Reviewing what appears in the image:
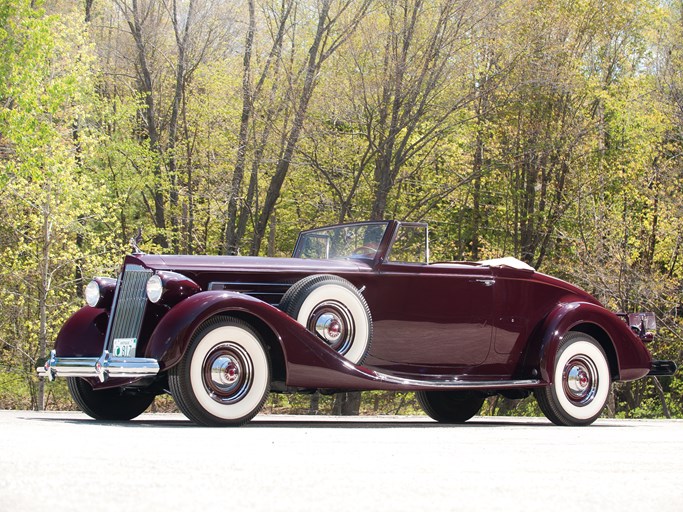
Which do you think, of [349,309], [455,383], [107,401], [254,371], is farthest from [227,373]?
[455,383]

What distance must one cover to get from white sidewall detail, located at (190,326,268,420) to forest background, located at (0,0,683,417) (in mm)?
16947

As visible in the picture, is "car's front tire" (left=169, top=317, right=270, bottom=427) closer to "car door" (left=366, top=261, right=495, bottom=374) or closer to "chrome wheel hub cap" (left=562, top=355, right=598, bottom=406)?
"car door" (left=366, top=261, right=495, bottom=374)

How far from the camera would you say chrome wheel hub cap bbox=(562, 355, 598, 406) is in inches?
395

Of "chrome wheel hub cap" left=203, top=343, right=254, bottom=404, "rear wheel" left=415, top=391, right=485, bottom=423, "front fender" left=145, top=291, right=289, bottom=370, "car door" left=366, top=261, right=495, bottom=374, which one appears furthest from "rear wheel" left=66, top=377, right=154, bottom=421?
"rear wheel" left=415, top=391, right=485, bottom=423

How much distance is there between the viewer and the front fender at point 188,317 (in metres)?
7.68

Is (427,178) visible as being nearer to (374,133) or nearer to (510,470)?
(374,133)

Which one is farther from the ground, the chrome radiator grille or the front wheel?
the chrome radiator grille

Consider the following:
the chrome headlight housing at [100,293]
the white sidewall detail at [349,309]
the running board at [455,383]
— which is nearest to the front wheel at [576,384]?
the running board at [455,383]

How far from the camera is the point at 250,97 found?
88.8 feet

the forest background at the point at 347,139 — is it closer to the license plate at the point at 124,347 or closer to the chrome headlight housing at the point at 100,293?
the chrome headlight housing at the point at 100,293

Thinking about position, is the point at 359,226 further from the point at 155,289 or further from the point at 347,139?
the point at 347,139

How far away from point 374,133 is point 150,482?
22.5 metres

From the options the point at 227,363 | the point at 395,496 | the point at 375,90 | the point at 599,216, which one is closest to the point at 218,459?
the point at 395,496

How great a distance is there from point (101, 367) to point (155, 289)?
0.76m
